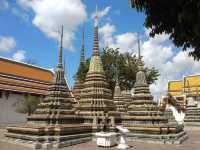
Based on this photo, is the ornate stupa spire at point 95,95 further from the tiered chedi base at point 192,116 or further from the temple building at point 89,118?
the tiered chedi base at point 192,116

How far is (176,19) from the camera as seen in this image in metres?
5.51

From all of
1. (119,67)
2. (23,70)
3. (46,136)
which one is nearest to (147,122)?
(46,136)

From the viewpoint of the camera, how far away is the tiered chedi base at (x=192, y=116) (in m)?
29.9

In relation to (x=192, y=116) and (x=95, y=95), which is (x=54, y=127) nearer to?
(x=95, y=95)

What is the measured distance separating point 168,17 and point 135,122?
12.3 meters

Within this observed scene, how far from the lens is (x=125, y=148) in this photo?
13.0m

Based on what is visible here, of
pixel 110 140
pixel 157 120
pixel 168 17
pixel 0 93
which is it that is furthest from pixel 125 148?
pixel 0 93

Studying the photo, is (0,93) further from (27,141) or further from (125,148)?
(125,148)

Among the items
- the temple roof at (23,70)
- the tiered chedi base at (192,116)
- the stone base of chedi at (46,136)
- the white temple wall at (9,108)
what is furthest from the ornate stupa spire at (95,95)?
the temple roof at (23,70)

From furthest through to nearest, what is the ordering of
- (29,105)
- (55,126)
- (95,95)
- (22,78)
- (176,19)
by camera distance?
(22,78) → (29,105) → (95,95) → (55,126) → (176,19)

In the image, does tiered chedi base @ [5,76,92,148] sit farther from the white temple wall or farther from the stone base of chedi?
the white temple wall

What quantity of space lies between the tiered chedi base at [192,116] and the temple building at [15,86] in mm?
18922

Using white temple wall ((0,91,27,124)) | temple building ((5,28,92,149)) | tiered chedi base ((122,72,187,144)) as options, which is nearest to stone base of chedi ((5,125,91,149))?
temple building ((5,28,92,149))

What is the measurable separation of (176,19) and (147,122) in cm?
1193
